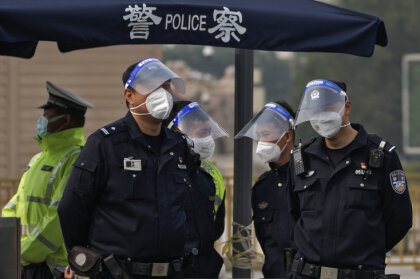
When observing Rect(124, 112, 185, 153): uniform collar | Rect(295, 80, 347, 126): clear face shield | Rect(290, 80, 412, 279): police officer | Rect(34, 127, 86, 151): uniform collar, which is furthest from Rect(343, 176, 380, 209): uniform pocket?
Rect(34, 127, 86, 151): uniform collar

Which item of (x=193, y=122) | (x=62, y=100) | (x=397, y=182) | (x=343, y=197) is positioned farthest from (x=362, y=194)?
(x=62, y=100)

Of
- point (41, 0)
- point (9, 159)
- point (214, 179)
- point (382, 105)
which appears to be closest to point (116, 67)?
point (9, 159)

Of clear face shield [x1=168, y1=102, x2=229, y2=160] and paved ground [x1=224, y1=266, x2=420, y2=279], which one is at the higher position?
clear face shield [x1=168, y1=102, x2=229, y2=160]

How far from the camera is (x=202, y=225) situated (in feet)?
20.3

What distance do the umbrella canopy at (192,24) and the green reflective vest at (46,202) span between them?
1369 millimetres

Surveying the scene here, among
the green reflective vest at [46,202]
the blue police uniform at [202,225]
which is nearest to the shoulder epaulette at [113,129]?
the blue police uniform at [202,225]

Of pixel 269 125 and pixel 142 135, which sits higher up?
pixel 269 125

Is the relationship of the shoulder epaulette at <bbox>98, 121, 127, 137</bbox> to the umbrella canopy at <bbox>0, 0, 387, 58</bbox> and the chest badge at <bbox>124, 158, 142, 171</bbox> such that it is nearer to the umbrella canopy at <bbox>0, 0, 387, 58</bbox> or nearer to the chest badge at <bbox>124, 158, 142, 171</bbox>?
the chest badge at <bbox>124, 158, 142, 171</bbox>

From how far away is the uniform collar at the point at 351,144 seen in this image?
5.32 meters

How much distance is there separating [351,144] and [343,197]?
0.35m

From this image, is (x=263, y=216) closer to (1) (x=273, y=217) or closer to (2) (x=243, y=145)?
(1) (x=273, y=217)

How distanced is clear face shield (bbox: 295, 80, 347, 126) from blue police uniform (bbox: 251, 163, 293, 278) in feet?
2.16

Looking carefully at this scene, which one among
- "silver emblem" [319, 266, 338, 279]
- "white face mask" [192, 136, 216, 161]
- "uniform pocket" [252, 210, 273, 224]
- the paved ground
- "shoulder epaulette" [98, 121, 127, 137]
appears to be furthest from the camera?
the paved ground

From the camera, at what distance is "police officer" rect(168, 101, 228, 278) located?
6137mm
